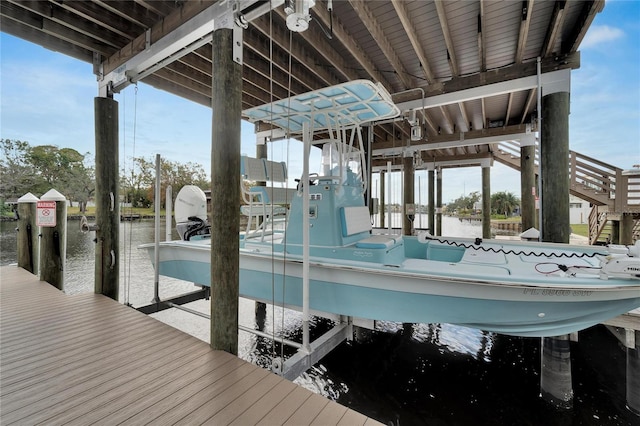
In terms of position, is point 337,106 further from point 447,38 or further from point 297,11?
point 447,38

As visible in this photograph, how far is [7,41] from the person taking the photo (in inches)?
126

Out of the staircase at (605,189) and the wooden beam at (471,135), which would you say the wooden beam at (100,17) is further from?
the staircase at (605,189)

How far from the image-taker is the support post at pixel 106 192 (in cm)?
A: 351

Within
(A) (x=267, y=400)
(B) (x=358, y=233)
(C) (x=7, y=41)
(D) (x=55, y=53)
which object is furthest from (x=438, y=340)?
(C) (x=7, y=41)

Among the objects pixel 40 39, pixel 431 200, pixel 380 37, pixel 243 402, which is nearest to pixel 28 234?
pixel 40 39

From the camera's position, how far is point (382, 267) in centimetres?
243

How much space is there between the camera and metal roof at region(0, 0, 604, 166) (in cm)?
293

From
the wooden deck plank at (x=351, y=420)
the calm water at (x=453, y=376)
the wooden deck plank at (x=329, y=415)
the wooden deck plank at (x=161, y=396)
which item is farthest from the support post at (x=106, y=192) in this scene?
the wooden deck plank at (x=351, y=420)

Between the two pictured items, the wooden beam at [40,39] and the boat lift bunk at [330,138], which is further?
the wooden beam at [40,39]

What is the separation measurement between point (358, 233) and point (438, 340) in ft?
10.4

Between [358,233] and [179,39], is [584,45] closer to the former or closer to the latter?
[358,233]

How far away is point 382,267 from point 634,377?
10.1 ft

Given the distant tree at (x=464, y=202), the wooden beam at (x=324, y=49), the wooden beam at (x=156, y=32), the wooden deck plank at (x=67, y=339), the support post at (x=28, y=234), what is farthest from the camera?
the distant tree at (x=464, y=202)

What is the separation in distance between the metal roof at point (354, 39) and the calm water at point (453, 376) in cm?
246
